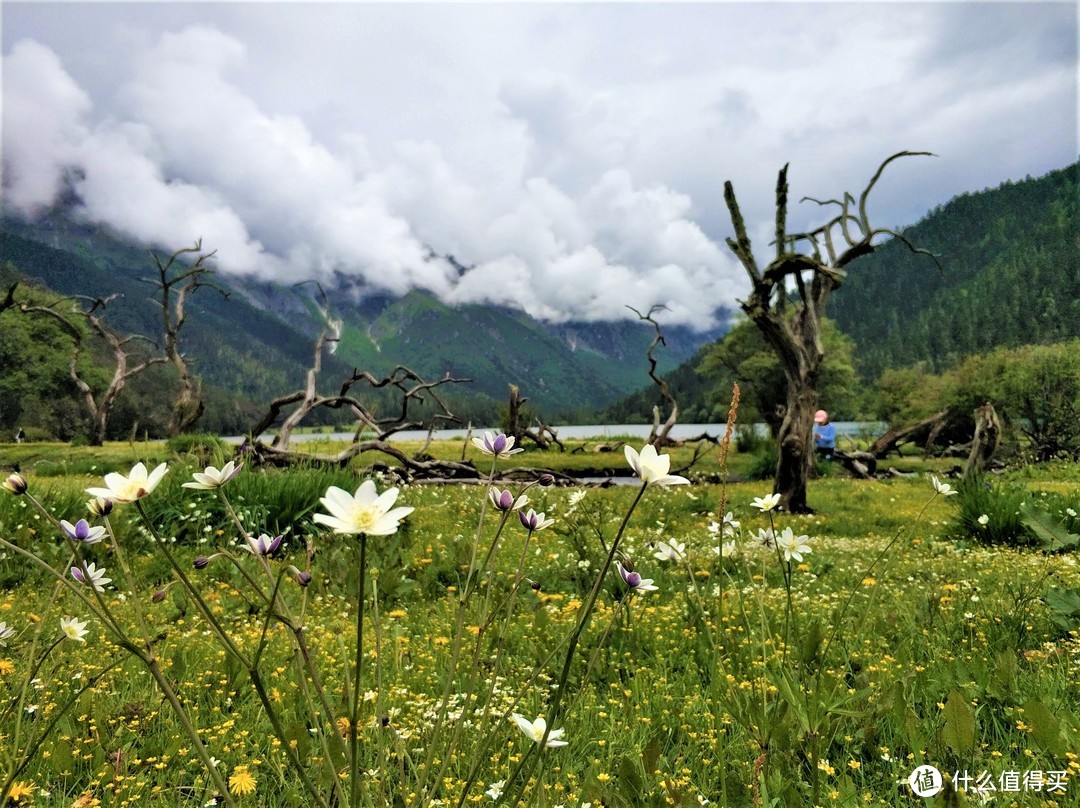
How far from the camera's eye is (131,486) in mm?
1507

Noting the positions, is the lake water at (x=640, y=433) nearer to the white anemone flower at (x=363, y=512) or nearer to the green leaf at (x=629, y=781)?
the green leaf at (x=629, y=781)

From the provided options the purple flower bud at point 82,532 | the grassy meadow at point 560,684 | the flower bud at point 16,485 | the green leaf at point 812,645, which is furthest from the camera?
the green leaf at point 812,645

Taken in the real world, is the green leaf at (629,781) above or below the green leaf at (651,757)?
below

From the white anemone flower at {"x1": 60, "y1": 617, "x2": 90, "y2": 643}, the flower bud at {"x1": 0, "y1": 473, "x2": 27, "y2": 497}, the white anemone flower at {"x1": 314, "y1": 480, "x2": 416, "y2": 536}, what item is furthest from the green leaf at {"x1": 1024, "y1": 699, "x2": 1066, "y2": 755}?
the white anemone flower at {"x1": 60, "y1": 617, "x2": 90, "y2": 643}

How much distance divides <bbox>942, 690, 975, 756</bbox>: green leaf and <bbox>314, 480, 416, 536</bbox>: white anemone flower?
241 centimetres

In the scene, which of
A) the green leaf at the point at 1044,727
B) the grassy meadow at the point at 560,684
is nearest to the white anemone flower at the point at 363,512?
the grassy meadow at the point at 560,684

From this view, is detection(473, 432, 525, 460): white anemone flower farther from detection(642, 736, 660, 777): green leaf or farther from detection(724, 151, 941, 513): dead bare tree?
detection(724, 151, 941, 513): dead bare tree

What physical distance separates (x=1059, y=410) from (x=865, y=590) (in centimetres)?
1996

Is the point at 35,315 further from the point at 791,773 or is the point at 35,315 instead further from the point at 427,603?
the point at 791,773

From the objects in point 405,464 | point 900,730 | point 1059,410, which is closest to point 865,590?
point 900,730

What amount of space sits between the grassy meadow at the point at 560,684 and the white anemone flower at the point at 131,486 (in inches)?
11.9

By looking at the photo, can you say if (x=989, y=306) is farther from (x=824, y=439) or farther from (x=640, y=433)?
(x=824, y=439)

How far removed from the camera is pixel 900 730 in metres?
2.74

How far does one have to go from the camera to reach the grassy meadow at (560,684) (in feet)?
7.04
